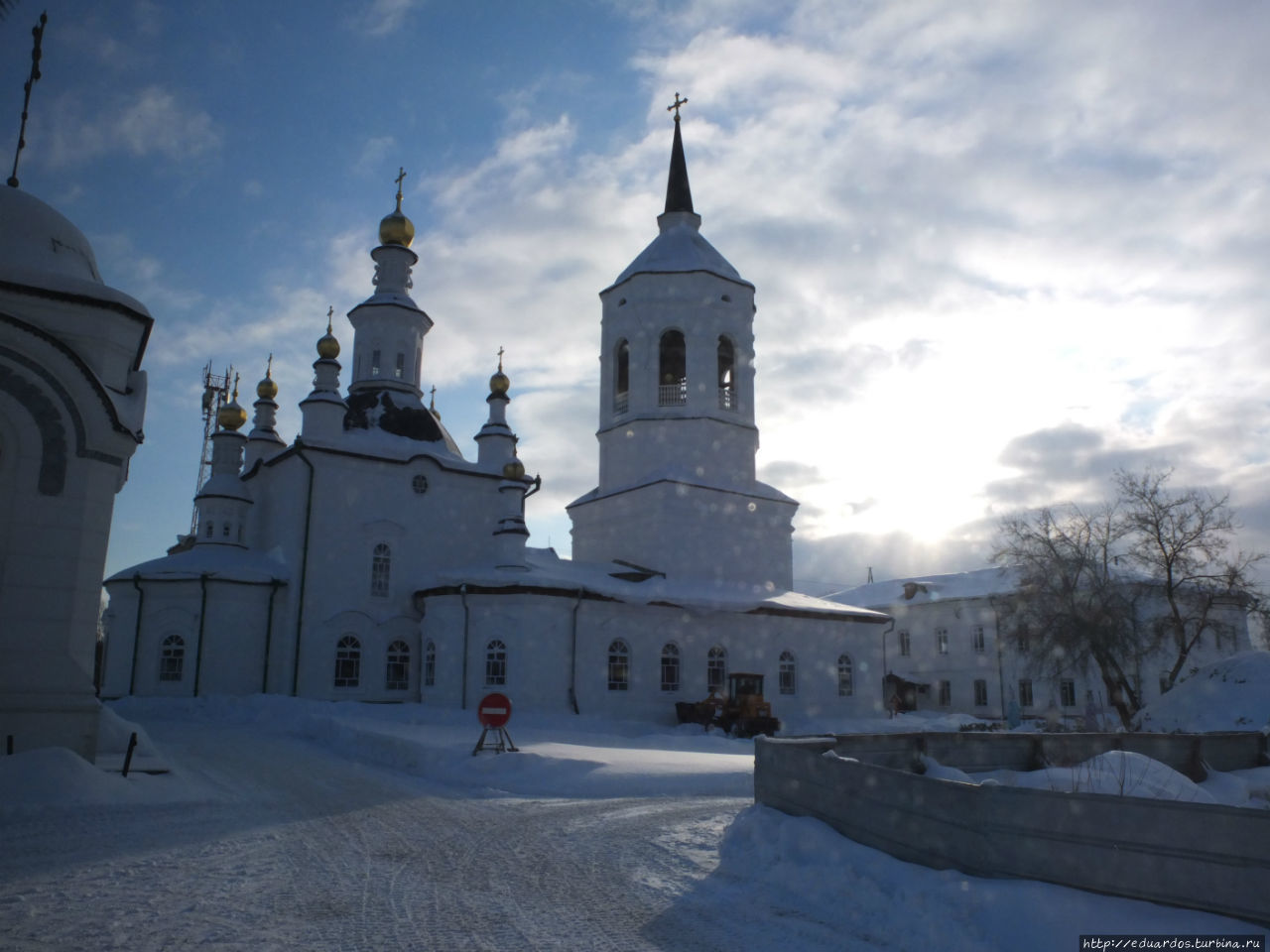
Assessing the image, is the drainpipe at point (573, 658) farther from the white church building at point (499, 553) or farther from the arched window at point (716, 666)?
the arched window at point (716, 666)

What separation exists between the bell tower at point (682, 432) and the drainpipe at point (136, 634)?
13237mm

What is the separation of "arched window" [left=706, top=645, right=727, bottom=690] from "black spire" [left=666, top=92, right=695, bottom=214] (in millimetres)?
16013

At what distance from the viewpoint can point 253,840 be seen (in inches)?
332

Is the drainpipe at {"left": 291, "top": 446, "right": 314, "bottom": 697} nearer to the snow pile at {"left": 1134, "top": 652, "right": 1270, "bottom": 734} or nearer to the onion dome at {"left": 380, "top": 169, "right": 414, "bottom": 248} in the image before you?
the onion dome at {"left": 380, "top": 169, "right": 414, "bottom": 248}

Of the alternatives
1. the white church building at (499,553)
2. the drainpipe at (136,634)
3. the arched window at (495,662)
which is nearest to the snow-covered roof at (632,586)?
the white church building at (499,553)

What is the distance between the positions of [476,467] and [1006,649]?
2580 cm

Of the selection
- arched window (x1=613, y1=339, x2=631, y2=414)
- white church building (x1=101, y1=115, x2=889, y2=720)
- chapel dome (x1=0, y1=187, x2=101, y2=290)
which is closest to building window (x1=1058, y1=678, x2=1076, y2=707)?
white church building (x1=101, y1=115, x2=889, y2=720)

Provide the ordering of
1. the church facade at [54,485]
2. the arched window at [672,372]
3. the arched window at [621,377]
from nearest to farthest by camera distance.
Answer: the church facade at [54,485]
the arched window at [672,372]
the arched window at [621,377]

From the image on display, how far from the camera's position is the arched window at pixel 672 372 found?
30094 mm

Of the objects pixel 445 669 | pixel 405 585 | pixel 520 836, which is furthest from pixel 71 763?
pixel 405 585

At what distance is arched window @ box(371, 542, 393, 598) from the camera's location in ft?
84.7

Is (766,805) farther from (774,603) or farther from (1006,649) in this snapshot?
(1006,649)

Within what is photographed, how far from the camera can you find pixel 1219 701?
20.2 metres

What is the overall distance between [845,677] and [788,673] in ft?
8.42
